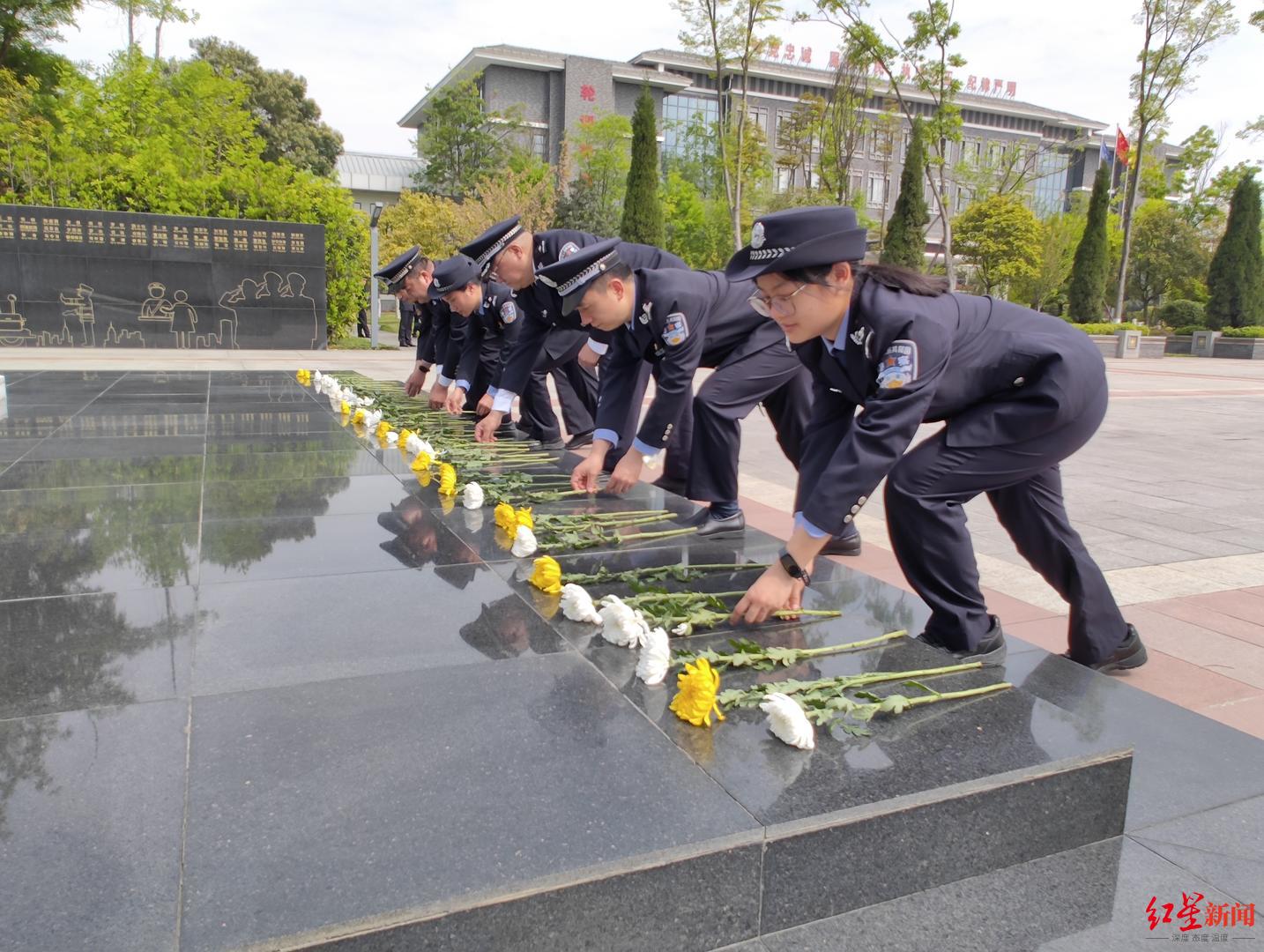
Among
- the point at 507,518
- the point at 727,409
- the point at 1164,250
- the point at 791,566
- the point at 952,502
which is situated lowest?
the point at 507,518

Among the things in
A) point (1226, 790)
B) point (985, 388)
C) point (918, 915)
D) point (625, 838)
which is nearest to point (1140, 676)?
point (1226, 790)

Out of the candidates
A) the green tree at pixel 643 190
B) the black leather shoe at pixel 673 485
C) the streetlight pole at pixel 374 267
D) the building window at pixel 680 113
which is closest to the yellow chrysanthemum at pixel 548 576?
the black leather shoe at pixel 673 485

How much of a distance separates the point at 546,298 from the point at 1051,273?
32682mm

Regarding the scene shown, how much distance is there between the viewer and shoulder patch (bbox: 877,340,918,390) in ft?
7.03

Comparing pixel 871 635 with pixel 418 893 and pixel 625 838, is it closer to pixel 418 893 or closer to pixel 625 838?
pixel 625 838

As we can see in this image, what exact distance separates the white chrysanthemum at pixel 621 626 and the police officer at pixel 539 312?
184cm

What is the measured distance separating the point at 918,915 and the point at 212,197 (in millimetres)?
18259

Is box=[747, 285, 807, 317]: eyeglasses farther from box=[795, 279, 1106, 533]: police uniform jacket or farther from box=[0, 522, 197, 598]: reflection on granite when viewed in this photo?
box=[0, 522, 197, 598]: reflection on granite

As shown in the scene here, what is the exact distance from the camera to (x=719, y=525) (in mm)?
3406

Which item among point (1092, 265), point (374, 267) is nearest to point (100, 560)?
point (374, 267)

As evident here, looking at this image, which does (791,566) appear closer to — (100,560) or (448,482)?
(448,482)

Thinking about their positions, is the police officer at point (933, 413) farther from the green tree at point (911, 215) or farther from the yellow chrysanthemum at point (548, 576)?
the green tree at point (911, 215)

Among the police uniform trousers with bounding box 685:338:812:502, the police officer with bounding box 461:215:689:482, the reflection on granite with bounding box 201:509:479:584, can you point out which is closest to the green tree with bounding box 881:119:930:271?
the police officer with bounding box 461:215:689:482

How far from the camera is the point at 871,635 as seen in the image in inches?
91.4
